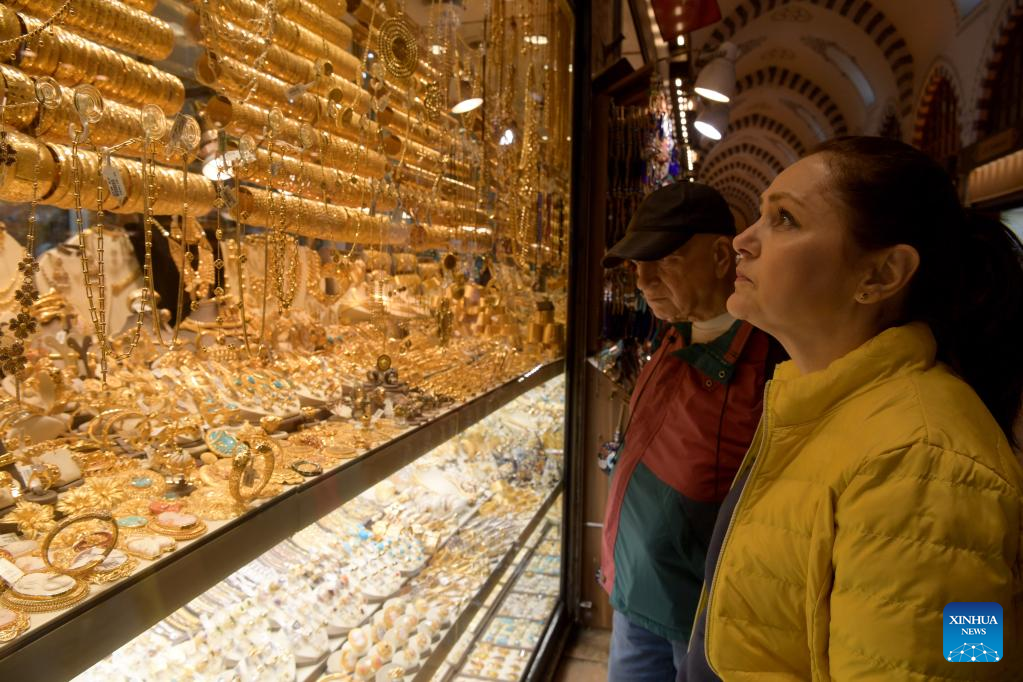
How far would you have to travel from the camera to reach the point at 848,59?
979 cm

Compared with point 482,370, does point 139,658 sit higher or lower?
lower

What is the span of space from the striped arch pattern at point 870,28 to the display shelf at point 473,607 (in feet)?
25.5

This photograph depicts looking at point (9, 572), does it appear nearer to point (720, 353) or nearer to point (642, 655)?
point (720, 353)

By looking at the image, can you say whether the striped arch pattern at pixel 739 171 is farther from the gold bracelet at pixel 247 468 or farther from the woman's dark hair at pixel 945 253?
the gold bracelet at pixel 247 468

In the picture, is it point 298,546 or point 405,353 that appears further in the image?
point 405,353

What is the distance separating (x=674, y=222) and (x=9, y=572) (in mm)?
1344

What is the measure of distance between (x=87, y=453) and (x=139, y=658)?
344 millimetres

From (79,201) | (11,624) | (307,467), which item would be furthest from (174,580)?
(79,201)

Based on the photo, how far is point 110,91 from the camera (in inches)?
38.8

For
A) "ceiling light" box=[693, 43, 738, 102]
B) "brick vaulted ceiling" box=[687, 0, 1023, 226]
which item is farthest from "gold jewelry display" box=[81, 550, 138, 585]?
"brick vaulted ceiling" box=[687, 0, 1023, 226]

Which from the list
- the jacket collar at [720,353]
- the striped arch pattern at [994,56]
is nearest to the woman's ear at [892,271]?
the jacket collar at [720,353]

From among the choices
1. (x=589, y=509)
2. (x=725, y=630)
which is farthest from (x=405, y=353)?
(x=589, y=509)

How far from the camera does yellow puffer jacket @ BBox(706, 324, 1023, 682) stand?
0.63 meters

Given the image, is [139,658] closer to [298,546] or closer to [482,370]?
[298,546]
